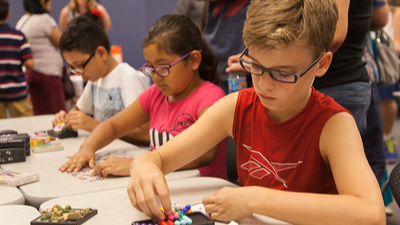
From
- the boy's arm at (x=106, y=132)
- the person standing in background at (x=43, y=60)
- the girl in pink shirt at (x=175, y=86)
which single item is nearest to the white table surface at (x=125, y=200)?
the girl in pink shirt at (x=175, y=86)

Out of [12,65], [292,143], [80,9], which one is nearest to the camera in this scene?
[292,143]

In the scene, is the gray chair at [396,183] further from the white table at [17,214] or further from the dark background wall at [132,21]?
the dark background wall at [132,21]

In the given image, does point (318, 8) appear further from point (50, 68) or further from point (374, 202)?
point (50, 68)

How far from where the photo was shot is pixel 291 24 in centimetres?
113

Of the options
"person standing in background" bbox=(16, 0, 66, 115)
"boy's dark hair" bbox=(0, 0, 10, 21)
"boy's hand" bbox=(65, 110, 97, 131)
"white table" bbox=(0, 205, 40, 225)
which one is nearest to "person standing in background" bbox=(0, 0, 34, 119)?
"boy's dark hair" bbox=(0, 0, 10, 21)

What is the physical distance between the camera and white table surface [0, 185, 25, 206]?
138 centimetres

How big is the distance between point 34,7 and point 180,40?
3.13m

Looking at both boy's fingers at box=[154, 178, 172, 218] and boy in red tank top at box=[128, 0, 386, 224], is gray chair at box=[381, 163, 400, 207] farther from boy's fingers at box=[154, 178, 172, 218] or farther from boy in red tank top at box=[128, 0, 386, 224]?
boy's fingers at box=[154, 178, 172, 218]

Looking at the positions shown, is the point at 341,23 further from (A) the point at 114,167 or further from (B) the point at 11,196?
(B) the point at 11,196

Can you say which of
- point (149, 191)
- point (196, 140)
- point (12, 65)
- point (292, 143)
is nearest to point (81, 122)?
point (196, 140)

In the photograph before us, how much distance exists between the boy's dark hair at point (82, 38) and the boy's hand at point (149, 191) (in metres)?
1.34

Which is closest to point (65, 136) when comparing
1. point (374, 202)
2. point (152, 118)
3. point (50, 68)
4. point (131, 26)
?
point (152, 118)

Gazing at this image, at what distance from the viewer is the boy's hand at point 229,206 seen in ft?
3.67

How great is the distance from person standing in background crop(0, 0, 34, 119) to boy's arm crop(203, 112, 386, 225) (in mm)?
3593
